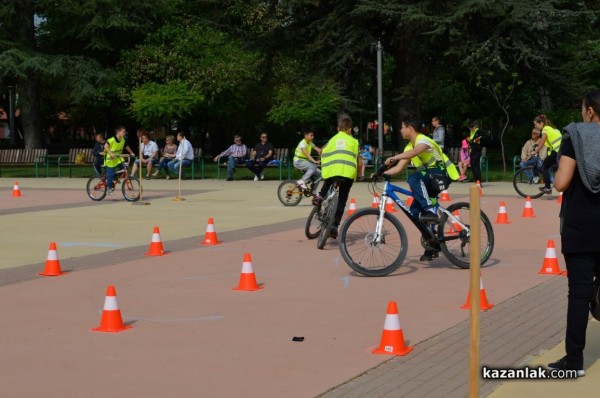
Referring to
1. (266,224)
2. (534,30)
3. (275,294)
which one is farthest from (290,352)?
(534,30)

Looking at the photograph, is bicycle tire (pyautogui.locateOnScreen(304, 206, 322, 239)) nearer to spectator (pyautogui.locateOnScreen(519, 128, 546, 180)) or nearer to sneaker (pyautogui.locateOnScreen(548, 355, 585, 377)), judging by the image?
sneaker (pyautogui.locateOnScreen(548, 355, 585, 377))

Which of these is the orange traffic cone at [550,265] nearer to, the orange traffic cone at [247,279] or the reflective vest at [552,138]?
the orange traffic cone at [247,279]

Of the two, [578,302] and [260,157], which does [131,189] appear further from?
[578,302]

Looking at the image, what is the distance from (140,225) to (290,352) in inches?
403

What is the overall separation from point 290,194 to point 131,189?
3.94m

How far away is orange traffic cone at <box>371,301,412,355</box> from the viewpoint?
686cm

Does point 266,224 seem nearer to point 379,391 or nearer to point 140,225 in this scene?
point 140,225

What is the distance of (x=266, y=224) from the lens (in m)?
16.7

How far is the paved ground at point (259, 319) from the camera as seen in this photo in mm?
6176

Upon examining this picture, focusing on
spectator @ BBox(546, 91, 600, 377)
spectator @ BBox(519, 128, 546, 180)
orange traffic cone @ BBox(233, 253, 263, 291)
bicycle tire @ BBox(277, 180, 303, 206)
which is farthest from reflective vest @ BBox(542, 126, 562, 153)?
spectator @ BBox(546, 91, 600, 377)

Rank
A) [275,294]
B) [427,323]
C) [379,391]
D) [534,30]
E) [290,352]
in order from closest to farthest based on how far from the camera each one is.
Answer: [379,391], [290,352], [427,323], [275,294], [534,30]

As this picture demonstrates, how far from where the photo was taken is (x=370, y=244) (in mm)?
10664

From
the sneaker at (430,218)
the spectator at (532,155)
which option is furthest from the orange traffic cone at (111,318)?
the spectator at (532,155)

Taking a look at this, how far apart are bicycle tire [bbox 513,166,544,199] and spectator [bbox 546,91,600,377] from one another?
16.1m
